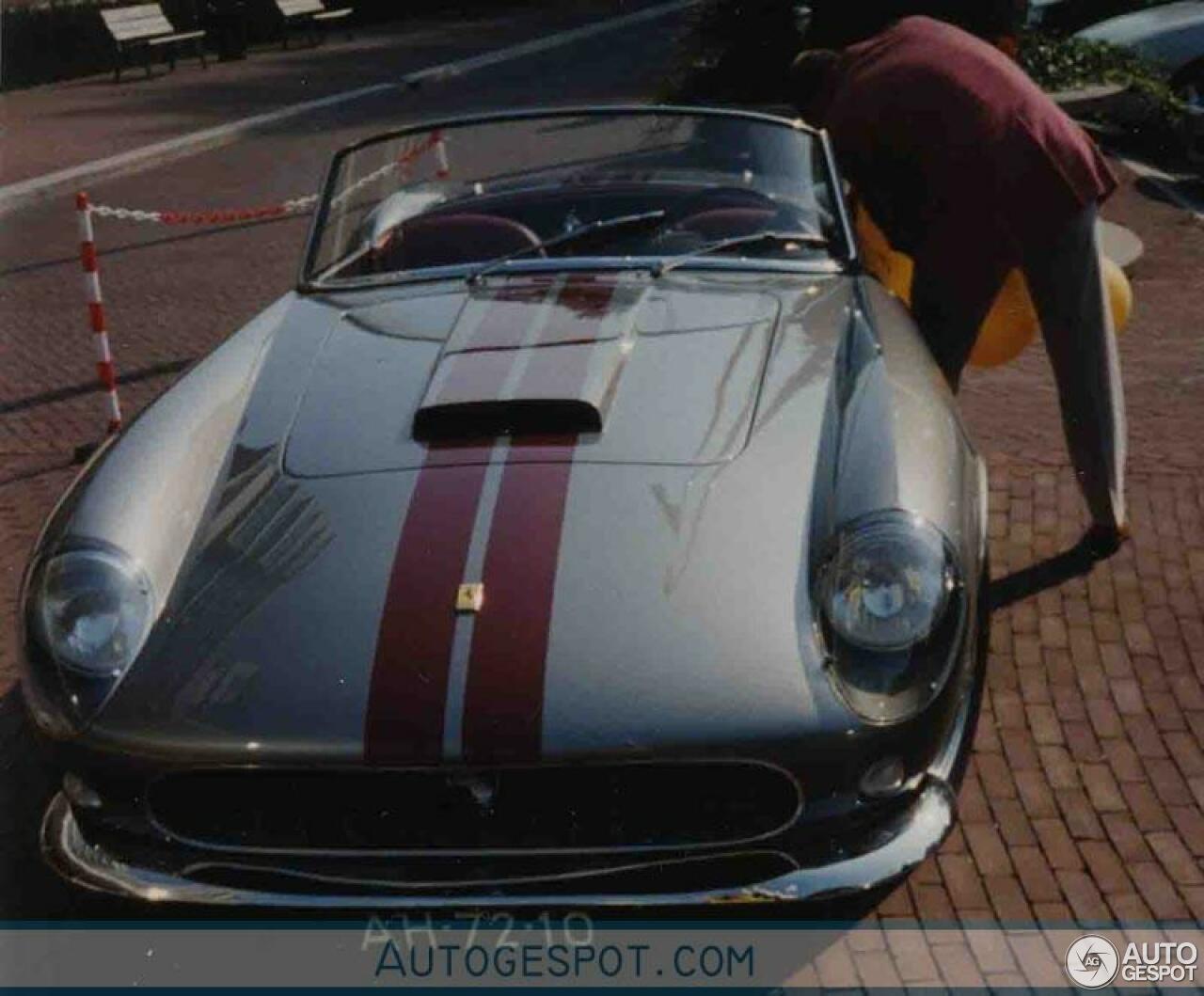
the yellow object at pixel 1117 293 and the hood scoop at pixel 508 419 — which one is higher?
the hood scoop at pixel 508 419

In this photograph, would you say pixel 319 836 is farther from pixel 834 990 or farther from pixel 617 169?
pixel 617 169

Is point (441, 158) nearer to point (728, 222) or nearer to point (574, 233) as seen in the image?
point (574, 233)

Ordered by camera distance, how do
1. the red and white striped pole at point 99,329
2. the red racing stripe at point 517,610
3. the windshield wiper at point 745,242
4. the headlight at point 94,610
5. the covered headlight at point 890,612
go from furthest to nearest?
the red and white striped pole at point 99,329 < the windshield wiper at point 745,242 < the headlight at point 94,610 < the covered headlight at point 890,612 < the red racing stripe at point 517,610

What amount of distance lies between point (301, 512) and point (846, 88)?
2400 mm

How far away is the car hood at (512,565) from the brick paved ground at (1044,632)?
685mm

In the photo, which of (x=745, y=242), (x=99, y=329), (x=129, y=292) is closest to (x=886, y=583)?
(x=745, y=242)

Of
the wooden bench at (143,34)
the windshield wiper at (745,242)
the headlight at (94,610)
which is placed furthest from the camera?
the wooden bench at (143,34)

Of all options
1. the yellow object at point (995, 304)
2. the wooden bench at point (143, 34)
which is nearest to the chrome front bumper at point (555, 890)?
the yellow object at point (995, 304)

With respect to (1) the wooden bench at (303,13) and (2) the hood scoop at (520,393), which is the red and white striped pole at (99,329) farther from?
(1) the wooden bench at (303,13)

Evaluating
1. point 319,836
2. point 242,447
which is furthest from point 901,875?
point 242,447

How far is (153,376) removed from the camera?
8242 millimetres

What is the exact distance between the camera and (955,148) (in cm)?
503

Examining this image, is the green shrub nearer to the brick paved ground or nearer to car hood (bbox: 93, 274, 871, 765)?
the brick paved ground

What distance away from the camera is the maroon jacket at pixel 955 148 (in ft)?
16.3
